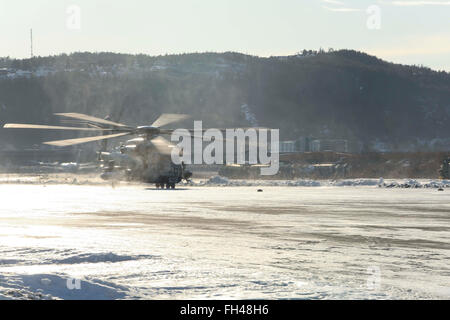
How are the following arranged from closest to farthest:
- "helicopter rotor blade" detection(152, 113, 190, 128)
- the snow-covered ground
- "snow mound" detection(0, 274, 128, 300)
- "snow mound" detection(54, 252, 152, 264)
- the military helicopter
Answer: "snow mound" detection(0, 274, 128, 300) < the snow-covered ground < "snow mound" detection(54, 252, 152, 264) < the military helicopter < "helicopter rotor blade" detection(152, 113, 190, 128)

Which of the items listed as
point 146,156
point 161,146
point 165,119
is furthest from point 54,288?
point 165,119

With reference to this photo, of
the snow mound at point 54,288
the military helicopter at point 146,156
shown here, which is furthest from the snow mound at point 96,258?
the military helicopter at point 146,156

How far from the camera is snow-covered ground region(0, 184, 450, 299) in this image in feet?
41.1

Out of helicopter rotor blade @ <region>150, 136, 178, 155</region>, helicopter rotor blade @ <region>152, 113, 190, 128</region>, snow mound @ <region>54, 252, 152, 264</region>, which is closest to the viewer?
snow mound @ <region>54, 252, 152, 264</region>

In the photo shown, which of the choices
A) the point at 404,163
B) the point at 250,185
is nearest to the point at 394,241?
the point at 250,185

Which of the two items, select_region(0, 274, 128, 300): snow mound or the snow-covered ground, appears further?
the snow-covered ground

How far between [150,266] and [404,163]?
276 ft

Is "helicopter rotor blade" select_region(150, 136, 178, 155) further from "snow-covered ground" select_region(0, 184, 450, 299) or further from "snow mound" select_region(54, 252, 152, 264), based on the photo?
"snow mound" select_region(54, 252, 152, 264)

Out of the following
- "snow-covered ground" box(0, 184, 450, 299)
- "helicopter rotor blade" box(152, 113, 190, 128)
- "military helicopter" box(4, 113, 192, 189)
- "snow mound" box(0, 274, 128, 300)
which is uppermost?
"helicopter rotor blade" box(152, 113, 190, 128)

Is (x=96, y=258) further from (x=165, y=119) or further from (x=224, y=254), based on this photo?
(x=165, y=119)

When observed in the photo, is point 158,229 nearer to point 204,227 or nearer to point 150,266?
point 204,227

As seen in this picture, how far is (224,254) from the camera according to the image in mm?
17250

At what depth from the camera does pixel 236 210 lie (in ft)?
106

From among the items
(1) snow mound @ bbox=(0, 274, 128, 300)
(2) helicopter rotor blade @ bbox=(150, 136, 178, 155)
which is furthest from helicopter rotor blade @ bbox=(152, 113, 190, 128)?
(1) snow mound @ bbox=(0, 274, 128, 300)
